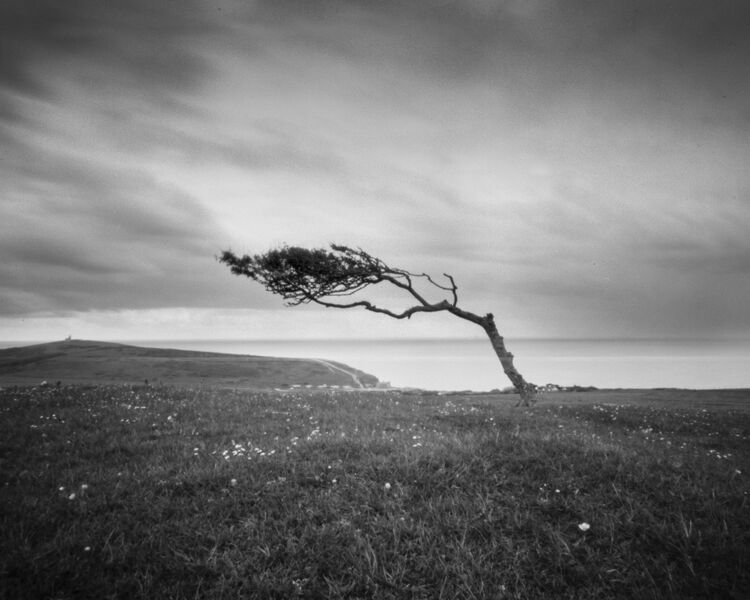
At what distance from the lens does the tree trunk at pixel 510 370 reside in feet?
59.8

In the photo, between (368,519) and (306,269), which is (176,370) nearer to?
(306,269)

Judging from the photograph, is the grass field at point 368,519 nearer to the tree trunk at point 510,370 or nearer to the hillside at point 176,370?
the tree trunk at point 510,370

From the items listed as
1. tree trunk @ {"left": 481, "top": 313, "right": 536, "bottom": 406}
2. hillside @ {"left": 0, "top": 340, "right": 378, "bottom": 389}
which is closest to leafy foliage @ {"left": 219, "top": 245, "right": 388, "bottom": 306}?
tree trunk @ {"left": 481, "top": 313, "right": 536, "bottom": 406}

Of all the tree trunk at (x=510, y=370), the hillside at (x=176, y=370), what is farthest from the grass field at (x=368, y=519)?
the hillside at (x=176, y=370)

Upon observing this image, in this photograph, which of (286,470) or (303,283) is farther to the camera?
(303,283)

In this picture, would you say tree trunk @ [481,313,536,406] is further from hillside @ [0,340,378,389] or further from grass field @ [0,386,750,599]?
hillside @ [0,340,378,389]

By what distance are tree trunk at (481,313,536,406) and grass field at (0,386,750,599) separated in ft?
31.6

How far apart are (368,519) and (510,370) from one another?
15611 mm

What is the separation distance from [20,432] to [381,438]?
9.14 meters

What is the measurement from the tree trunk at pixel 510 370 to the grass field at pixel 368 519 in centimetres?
963

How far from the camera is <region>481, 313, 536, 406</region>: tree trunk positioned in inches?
718

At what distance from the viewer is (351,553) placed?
4.22 meters

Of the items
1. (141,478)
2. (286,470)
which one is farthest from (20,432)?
(286,470)

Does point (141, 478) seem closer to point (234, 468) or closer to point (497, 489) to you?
point (234, 468)
